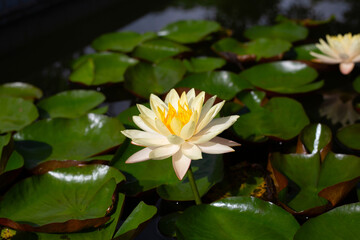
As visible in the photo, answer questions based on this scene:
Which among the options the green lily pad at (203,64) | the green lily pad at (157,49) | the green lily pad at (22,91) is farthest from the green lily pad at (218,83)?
the green lily pad at (22,91)

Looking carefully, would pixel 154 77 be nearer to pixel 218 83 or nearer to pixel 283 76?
pixel 218 83

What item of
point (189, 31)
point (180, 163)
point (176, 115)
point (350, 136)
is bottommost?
point (350, 136)

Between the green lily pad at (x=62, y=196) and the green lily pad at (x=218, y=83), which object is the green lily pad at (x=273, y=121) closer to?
the green lily pad at (x=218, y=83)

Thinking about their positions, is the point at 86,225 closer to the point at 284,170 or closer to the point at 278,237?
the point at 278,237

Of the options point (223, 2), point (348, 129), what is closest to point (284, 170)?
point (348, 129)

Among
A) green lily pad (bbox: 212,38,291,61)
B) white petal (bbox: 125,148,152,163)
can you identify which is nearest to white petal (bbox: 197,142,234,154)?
white petal (bbox: 125,148,152,163)

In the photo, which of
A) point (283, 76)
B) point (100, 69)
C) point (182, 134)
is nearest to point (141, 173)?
point (182, 134)
